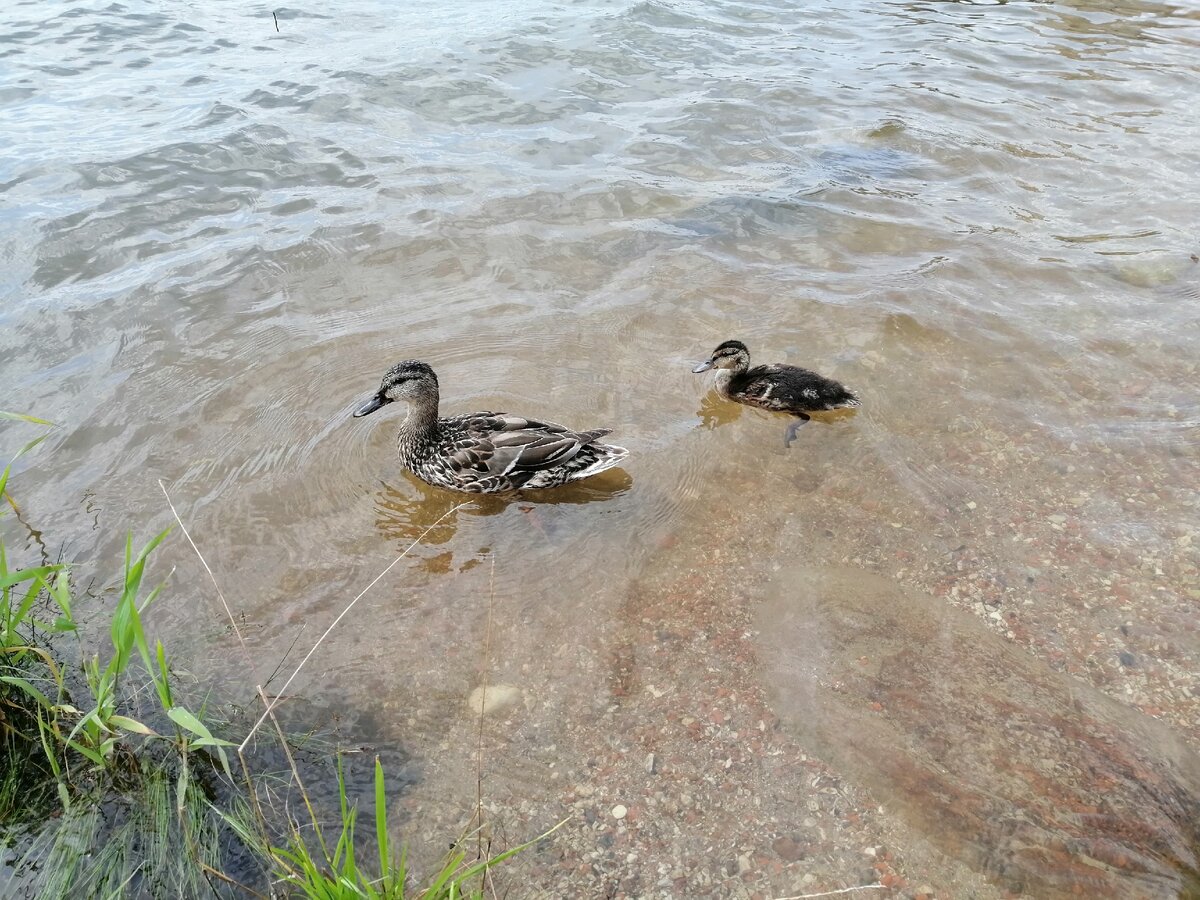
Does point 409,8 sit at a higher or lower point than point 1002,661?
higher

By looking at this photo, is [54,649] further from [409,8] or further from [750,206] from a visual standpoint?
[409,8]

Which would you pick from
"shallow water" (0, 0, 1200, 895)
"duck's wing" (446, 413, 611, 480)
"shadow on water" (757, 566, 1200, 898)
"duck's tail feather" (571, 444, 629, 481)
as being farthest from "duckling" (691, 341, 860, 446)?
"shadow on water" (757, 566, 1200, 898)

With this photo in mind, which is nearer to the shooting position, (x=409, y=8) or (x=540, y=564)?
(x=540, y=564)

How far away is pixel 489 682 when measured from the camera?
389 centimetres

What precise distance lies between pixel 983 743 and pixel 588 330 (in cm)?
408

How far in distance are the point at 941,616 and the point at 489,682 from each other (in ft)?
7.59

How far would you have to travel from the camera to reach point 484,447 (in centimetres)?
506

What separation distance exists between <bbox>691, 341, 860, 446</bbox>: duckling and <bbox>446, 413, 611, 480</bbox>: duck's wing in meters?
1.27

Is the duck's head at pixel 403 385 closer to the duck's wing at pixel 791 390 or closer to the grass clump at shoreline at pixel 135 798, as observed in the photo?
the grass clump at shoreline at pixel 135 798

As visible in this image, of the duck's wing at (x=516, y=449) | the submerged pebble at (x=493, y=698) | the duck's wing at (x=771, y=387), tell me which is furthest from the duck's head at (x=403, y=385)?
the duck's wing at (x=771, y=387)

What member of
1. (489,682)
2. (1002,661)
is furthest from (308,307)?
(1002,661)

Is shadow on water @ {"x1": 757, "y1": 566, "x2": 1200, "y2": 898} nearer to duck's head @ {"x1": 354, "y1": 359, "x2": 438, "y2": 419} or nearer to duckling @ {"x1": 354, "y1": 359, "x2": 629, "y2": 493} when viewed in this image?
duckling @ {"x1": 354, "y1": 359, "x2": 629, "y2": 493}

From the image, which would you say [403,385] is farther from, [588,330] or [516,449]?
[588,330]

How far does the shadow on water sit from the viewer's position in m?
3.09
